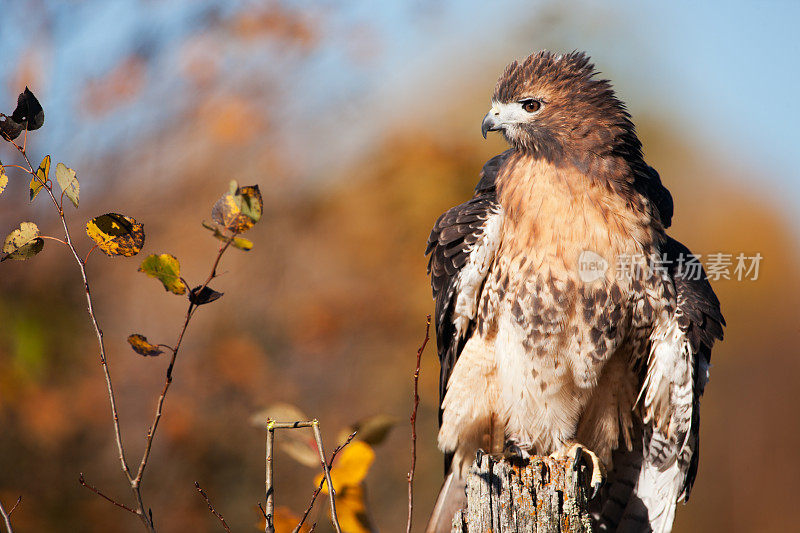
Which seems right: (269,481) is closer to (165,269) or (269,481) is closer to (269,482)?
(269,482)

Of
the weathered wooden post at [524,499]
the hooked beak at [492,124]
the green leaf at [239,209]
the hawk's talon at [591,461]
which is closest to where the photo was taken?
the green leaf at [239,209]

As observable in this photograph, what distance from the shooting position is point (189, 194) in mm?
7152

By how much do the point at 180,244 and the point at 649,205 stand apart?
5185mm

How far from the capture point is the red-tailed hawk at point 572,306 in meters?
3.00

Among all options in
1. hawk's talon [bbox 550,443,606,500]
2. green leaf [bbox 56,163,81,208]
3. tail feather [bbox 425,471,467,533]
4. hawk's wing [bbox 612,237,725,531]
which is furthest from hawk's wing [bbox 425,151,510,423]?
green leaf [bbox 56,163,81,208]

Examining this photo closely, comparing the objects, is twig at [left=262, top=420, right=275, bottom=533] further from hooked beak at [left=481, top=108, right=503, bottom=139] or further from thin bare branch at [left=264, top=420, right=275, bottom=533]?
hooked beak at [left=481, top=108, right=503, bottom=139]

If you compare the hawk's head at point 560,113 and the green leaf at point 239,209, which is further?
the hawk's head at point 560,113

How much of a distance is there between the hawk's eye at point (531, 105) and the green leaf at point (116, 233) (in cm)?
221

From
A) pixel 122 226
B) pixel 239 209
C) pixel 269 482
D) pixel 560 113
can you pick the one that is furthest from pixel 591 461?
pixel 122 226

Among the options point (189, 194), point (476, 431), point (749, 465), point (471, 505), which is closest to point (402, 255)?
point (189, 194)

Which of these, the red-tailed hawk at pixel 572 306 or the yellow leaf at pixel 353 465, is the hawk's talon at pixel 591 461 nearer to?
the red-tailed hawk at pixel 572 306

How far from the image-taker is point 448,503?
10.8ft

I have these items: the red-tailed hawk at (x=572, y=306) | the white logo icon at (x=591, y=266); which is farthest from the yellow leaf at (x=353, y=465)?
the white logo icon at (x=591, y=266)

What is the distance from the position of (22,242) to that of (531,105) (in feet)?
8.01
